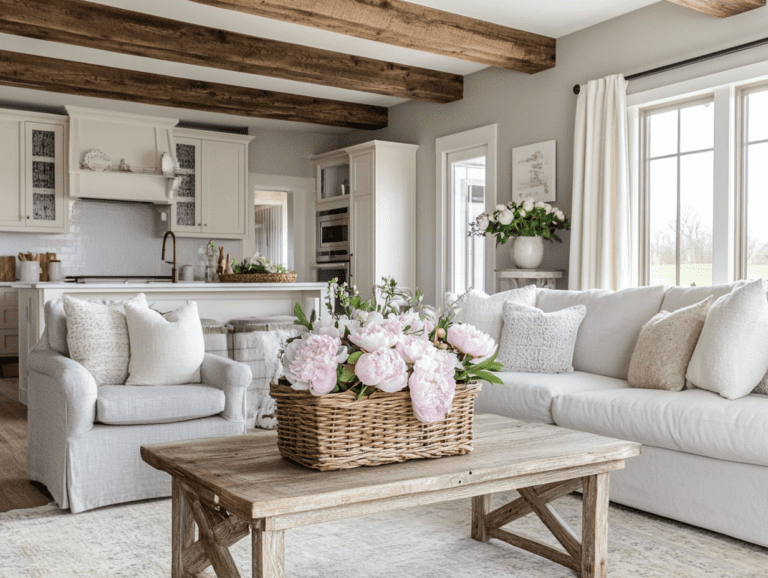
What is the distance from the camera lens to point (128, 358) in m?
3.30

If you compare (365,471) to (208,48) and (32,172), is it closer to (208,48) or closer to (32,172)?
(208,48)

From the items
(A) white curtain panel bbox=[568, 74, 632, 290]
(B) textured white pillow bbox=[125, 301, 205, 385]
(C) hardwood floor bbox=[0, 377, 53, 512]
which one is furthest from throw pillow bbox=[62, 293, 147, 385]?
(A) white curtain panel bbox=[568, 74, 632, 290]

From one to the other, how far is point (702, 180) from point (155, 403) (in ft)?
11.2

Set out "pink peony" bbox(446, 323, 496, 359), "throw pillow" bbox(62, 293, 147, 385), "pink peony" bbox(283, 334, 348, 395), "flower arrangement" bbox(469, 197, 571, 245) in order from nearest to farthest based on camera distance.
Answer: "pink peony" bbox(283, 334, 348, 395)
"pink peony" bbox(446, 323, 496, 359)
"throw pillow" bbox(62, 293, 147, 385)
"flower arrangement" bbox(469, 197, 571, 245)

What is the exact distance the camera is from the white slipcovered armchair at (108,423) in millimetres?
2898

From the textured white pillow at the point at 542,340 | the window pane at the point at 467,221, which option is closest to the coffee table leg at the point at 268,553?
the textured white pillow at the point at 542,340

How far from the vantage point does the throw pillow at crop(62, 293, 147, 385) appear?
321 cm

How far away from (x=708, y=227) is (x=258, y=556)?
3769mm

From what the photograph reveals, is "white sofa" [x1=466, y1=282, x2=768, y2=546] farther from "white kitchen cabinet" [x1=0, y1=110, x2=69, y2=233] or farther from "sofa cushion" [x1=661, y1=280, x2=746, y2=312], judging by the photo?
"white kitchen cabinet" [x1=0, y1=110, x2=69, y2=233]

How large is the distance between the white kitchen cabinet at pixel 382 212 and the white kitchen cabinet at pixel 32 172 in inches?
107

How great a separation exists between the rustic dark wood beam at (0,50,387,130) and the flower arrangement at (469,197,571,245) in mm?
2492

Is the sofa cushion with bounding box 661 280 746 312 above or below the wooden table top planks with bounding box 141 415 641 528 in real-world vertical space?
above

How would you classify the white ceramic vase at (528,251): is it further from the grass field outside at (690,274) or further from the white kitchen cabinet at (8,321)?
the white kitchen cabinet at (8,321)

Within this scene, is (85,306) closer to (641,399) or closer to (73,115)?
(641,399)
